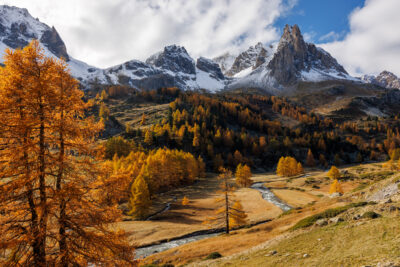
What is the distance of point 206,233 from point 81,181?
34.7 meters

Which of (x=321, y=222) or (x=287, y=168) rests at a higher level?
→ (x=321, y=222)

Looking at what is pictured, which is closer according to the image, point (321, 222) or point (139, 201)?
point (321, 222)

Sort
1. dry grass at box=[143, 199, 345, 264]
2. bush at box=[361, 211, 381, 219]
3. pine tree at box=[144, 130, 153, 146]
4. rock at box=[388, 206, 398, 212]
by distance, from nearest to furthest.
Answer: rock at box=[388, 206, 398, 212] → bush at box=[361, 211, 381, 219] → dry grass at box=[143, 199, 345, 264] → pine tree at box=[144, 130, 153, 146]

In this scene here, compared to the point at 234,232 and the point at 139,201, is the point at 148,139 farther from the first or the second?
the point at 234,232

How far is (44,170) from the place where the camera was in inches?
359

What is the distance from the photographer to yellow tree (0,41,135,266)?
27.0 feet

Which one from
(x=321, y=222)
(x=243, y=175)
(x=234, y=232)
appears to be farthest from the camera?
(x=243, y=175)

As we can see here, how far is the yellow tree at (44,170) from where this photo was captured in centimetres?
823

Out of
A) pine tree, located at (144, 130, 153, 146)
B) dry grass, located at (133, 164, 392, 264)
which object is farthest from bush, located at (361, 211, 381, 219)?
pine tree, located at (144, 130, 153, 146)

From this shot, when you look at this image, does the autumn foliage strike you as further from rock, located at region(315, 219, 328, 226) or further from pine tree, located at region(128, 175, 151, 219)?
rock, located at region(315, 219, 328, 226)

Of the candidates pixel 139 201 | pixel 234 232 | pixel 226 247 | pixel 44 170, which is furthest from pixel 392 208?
pixel 139 201

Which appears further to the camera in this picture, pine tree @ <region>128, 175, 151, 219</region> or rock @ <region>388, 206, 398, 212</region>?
pine tree @ <region>128, 175, 151, 219</region>

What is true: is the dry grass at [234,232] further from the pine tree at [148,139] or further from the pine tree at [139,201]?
the pine tree at [148,139]

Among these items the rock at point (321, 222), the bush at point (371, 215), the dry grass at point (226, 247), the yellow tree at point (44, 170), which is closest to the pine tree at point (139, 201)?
the dry grass at point (226, 247)
